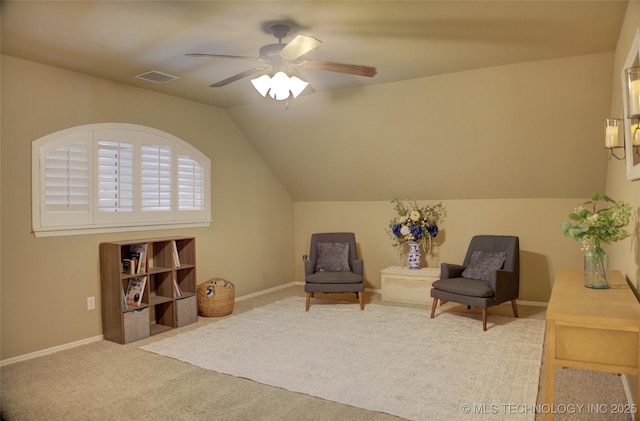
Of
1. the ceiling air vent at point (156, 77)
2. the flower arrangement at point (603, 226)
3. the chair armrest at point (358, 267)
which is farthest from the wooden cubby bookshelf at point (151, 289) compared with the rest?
the flower arrangement at point (603, 226)

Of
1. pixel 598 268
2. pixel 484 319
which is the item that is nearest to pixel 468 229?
pixel 484 319

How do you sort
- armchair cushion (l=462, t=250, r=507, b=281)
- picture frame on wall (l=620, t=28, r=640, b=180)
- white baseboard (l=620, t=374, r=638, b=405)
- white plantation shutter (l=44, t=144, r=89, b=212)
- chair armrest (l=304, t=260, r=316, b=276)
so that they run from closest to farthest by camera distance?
picture frame on wall (l=620, t=28, r=640, b=180) → white baseboard (l=620, t=374, r=638, b=405) → white plantation shutter (l=44, t=144, r=89, b=212) → armchair cushion (l=462, t=250, r=507, b=281) → chair armrest (l=304, t=260, r=316, b=276)

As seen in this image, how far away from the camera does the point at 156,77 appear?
4.32 m

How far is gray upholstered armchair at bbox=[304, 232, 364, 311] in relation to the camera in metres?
5.16

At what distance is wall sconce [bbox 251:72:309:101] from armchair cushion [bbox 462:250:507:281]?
114 inches

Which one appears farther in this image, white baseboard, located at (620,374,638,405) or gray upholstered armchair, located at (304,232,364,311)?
gray upholstered armchair, located at (304,232,364,311)

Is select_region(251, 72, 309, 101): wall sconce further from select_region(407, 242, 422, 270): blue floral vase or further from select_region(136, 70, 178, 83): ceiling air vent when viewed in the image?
select_region(407, 242, 422, 270): blue floral vase

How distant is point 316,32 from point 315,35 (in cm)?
7

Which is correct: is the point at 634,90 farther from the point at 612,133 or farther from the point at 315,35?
the point at 315,35

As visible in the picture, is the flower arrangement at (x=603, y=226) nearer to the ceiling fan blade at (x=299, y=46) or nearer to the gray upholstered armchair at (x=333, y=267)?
the ceiling fan blade at (x=299, y=46)

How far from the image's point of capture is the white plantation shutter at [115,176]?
4.33 m

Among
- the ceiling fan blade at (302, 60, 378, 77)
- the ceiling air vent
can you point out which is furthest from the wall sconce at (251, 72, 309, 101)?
the ceiling air vent

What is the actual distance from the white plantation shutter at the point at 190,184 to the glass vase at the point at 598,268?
4155 millimetres

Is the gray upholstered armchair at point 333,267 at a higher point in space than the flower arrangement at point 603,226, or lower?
lower
